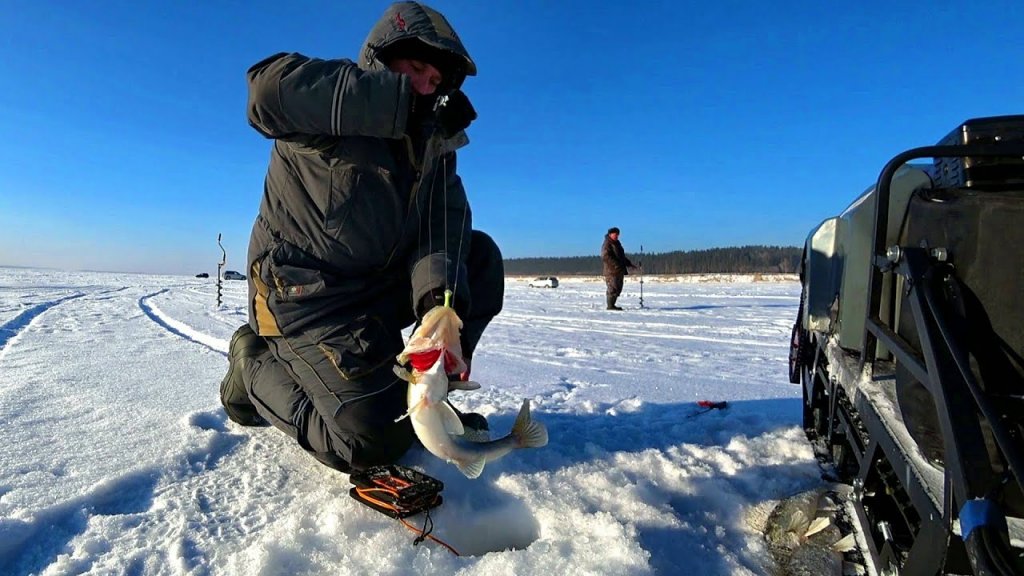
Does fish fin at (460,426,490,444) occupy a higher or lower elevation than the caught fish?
lower

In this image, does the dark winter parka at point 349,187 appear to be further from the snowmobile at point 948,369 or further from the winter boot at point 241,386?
the snowmobile at point 948,369

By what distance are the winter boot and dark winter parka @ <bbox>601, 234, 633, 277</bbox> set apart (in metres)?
10.3

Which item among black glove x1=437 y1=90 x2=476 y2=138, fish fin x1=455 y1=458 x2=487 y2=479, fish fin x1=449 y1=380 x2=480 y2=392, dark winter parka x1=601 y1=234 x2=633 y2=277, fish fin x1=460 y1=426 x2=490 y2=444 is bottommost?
fish fin x1=455 y1=458 x2=487 y2=479

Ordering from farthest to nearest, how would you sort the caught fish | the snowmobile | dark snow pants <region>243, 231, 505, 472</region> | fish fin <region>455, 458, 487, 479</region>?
dark snow pants <region>243, 231, 505, 472</region>, fish fin <region>455, 458, 487, 479</region>, the caught fish, the snowmobile

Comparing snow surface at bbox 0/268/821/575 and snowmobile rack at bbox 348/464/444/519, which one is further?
snowmobile rack at bbox 348/464/444/519

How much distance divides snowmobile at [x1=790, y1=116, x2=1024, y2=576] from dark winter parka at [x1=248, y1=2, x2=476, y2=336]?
1.49 m

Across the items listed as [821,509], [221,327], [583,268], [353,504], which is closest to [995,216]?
[821,509]

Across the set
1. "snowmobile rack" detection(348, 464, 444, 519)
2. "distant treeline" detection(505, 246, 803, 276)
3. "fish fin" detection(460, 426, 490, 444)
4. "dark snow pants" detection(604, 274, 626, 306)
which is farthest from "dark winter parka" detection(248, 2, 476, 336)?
"distant treeline" detection(505, 246, 803, 276)

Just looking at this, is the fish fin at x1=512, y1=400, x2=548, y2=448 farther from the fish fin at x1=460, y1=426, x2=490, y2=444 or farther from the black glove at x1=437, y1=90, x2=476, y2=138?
the black glove at x1=437, y1=90, x2=476, y2=138

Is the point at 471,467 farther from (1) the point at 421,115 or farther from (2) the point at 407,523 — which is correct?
(1) the point at 421,115

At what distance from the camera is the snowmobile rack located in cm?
191

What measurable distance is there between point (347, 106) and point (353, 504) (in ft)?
4.58

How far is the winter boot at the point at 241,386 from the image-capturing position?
8.96 ft

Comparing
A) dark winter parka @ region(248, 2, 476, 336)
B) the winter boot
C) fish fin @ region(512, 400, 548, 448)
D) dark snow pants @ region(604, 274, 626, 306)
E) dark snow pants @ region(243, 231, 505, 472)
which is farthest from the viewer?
→ dark snow pants @ region(604, 274, 626, 306)
